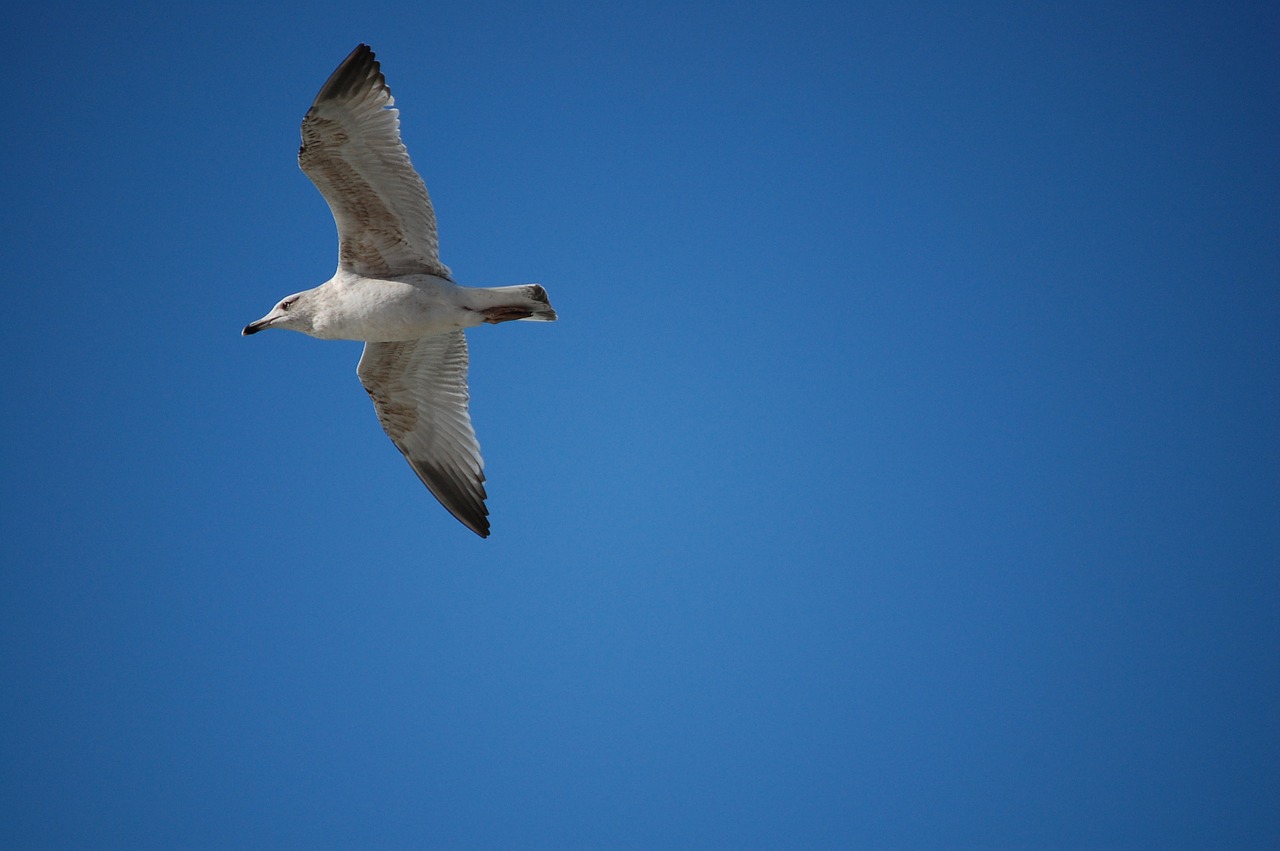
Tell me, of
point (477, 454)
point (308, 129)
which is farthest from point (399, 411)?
point (308, 129)

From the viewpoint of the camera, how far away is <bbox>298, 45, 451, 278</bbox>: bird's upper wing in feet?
22.0

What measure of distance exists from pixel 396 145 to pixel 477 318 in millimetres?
1064

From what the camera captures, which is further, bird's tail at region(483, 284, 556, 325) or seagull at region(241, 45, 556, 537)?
bird's tail at region(483, 284, 556, 325)

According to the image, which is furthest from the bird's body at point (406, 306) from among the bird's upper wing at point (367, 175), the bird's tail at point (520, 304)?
the bird's upper wing at point (367, 175)

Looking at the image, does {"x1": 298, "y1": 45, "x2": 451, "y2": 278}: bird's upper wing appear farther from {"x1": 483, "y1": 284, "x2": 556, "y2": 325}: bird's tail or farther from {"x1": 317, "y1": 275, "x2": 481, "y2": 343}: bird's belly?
{"x1": 483, "y1": 284, "x2": 556, "y2": 325}: bird's tail

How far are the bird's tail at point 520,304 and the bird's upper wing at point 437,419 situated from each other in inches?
42.7

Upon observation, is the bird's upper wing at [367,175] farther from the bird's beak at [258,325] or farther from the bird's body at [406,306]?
the bird's beak at [258,325]

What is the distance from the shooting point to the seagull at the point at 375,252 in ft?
22.1

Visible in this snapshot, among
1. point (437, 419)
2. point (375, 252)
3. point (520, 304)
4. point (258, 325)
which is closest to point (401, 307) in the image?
point (375, 252)

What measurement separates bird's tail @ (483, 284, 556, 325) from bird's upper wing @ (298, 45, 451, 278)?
0.46 m

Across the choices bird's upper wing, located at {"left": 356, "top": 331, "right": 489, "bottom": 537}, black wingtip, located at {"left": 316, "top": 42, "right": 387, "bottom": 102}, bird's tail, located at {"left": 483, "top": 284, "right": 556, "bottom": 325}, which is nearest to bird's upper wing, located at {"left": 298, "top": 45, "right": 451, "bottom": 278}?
black wingtip, located at {"left": 316, "top": 42, "right": 387, "bottom": 102}

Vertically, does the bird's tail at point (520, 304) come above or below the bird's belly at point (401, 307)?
above

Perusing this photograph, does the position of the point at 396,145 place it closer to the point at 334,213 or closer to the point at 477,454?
the point at 334,213

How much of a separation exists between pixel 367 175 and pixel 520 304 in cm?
111
